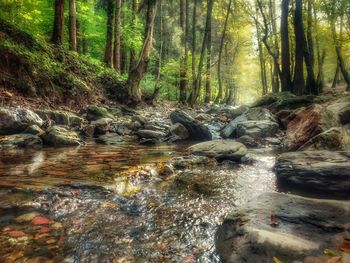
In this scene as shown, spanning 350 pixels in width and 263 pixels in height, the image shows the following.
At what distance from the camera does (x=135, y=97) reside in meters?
13.7

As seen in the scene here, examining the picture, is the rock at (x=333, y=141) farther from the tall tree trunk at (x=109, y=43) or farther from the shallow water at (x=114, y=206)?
the tall tree trunk at (x=109, y=43)

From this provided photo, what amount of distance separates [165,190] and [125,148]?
3201 mm

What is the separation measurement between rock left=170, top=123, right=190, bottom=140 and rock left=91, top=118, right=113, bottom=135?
190 cm

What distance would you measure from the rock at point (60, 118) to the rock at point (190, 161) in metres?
4.49

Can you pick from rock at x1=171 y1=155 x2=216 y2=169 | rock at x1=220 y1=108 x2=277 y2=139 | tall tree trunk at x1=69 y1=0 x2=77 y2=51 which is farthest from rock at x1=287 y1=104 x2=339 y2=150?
tall tree trunk at x1=69 y1=0 x2=77 y2=51

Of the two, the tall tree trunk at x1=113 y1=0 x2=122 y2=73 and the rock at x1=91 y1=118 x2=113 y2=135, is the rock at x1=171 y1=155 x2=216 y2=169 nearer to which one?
the rock at x1=91 y1=118 x2=113 y2=135

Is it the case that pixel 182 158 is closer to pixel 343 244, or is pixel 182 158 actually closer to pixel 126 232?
pixel 126 232

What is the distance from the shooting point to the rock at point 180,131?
8.90m

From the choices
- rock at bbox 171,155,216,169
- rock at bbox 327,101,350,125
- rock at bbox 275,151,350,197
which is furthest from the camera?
rock at bbox 327,101,350,125

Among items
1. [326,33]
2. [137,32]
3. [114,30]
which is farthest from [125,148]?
[326,33]

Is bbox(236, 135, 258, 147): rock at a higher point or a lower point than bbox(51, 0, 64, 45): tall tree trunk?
lower

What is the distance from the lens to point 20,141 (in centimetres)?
667

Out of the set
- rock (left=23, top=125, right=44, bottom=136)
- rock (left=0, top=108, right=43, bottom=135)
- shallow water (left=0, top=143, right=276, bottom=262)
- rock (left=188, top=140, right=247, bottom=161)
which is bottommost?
shallow water (left=0, top=143, right=276, bottom=262)

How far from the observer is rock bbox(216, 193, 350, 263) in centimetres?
215
